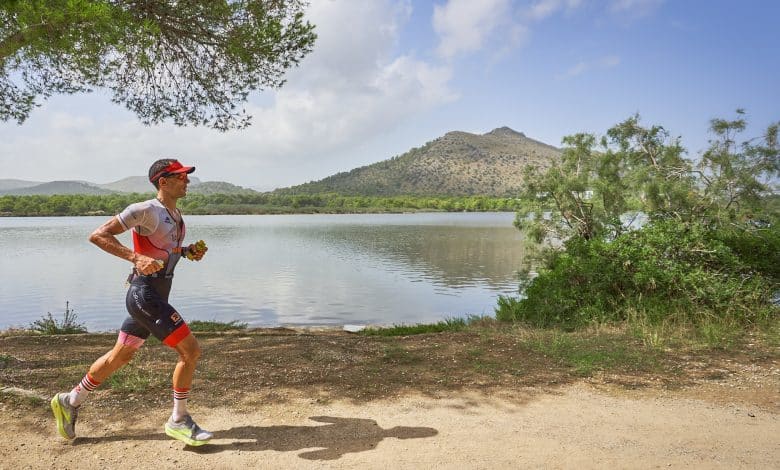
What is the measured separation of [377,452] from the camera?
4.13 meters

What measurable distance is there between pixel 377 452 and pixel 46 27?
25.4 ft

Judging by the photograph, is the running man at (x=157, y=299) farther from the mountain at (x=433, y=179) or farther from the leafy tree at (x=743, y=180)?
the mountain at (x=433, y=179)

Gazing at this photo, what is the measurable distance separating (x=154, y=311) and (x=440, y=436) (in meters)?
2.70

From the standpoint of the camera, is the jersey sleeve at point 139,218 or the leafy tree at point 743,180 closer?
the jersey sleeve at point 139,218

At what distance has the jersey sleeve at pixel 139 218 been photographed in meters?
3.97

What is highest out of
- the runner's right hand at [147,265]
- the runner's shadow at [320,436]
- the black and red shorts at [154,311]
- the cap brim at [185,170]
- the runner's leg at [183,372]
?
the cap brim at [185,170]

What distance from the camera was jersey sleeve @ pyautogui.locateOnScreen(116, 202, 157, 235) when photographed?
397 centimetres

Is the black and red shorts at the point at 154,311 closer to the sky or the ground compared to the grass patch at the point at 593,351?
closer to the sky

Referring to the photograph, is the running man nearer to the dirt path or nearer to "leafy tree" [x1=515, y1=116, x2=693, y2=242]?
the dirt path

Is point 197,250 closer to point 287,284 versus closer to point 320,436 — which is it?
point 320,436

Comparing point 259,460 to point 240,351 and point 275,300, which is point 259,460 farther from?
point 275,300

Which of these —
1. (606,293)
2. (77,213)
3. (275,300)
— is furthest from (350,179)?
(606,293)

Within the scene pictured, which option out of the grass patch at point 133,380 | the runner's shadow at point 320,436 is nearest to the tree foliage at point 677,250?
the runner's shadow at point 320,436

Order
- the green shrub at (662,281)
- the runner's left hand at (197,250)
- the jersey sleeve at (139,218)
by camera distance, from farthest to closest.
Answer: the green shrub at (662,281), the runner's left hand at (197,250), the jersey sleeve at (139,218)
